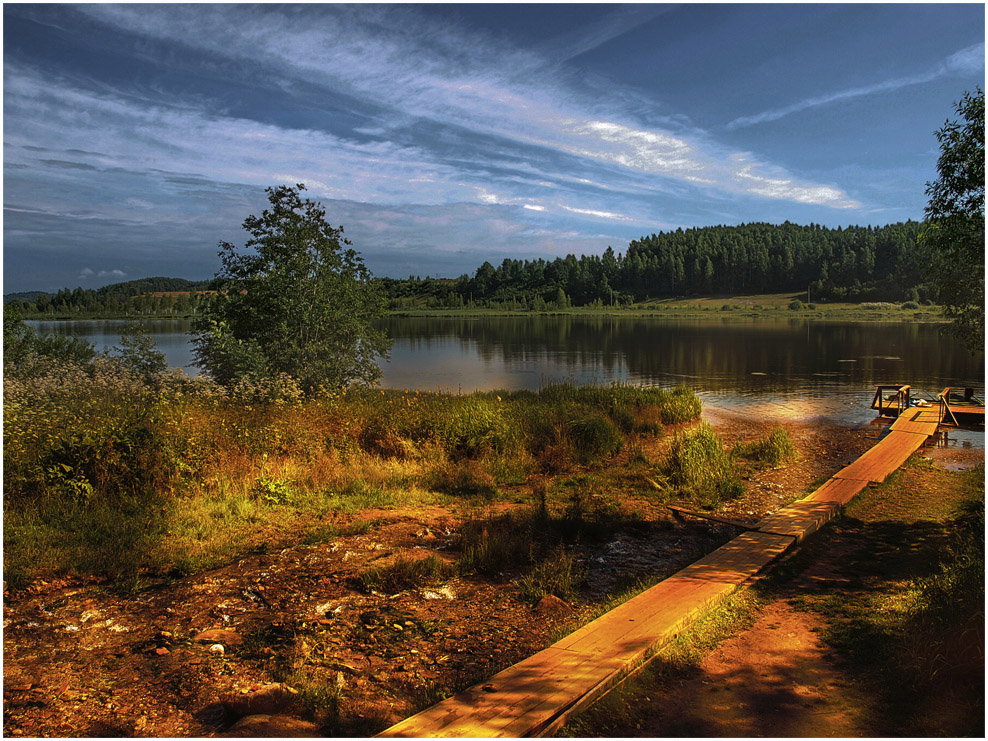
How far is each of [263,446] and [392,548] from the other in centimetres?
426

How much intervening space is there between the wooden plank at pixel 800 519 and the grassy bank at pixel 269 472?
5.71 ft

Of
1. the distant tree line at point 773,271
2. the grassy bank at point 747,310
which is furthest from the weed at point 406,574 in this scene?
the distant tree line at point 773,271

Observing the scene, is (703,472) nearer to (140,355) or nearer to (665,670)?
(665,670)

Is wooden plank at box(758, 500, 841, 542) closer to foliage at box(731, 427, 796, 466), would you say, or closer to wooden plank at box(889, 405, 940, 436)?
foliage at box(731, 427, 796, 466)

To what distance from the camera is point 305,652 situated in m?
5.00

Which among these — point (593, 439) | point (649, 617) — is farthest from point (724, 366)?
point (649, 617)

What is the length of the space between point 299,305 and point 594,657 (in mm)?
15689

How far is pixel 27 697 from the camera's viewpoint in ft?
13.9

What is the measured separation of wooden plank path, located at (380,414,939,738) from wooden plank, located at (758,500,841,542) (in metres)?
0.03

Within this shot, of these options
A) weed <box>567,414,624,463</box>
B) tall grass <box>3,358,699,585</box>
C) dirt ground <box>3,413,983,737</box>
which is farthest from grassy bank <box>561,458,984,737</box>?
weed <box>567,414,624,463</box>

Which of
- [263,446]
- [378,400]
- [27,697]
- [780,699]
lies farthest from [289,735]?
[378,400]

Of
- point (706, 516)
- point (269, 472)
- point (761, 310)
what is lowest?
point (706, 516)

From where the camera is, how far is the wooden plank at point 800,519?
784cm

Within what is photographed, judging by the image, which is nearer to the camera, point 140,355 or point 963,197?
point 963,197
